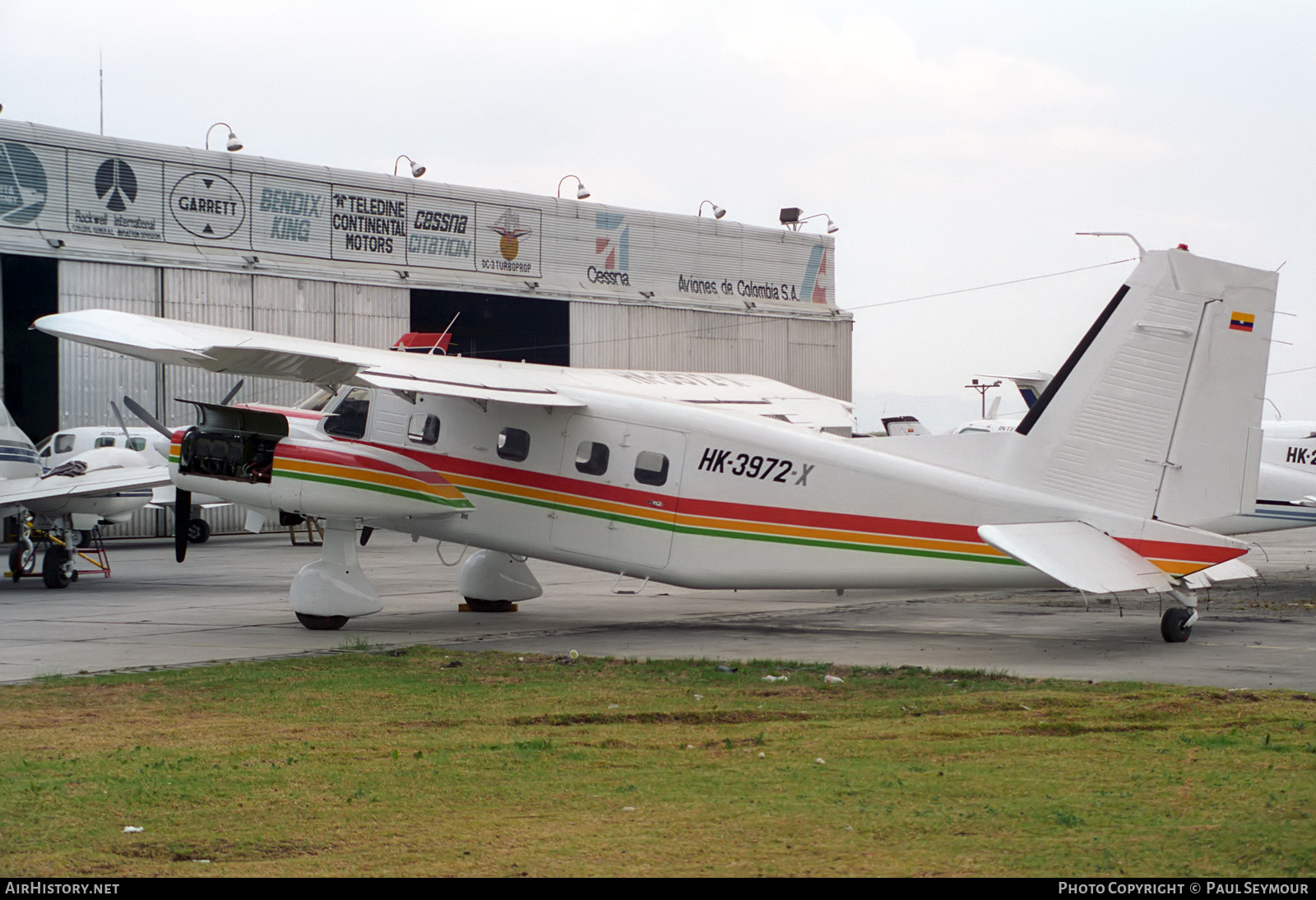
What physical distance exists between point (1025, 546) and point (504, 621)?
24.9ft

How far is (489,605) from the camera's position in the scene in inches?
710

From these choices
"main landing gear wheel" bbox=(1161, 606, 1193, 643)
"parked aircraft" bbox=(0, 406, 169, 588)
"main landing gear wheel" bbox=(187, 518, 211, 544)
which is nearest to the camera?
"main landing gear wheel" bbox=(1161, 606, 1193, 643)

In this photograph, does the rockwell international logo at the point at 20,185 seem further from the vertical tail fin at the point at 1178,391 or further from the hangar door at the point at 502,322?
the vertical tail fin at the point at 1178,391

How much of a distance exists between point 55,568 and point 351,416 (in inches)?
359

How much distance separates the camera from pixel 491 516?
15.9m

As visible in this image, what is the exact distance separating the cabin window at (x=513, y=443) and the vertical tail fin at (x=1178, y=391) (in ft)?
21.5

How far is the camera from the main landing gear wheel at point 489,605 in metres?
18.0

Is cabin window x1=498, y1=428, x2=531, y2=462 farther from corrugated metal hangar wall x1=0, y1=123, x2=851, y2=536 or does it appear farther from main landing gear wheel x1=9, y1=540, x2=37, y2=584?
corrugated metal hangar wall x1=0, y1=123, x2=851, y2=536

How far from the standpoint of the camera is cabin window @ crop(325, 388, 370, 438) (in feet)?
52.2

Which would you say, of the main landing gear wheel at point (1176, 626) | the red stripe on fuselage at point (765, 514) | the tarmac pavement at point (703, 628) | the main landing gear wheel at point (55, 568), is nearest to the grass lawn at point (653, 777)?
the tarmac pavement at point (703, 628)

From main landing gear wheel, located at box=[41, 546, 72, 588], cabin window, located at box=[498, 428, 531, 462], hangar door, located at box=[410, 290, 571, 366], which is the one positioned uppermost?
hangar door, located at box=[410, 290, 571, 366]

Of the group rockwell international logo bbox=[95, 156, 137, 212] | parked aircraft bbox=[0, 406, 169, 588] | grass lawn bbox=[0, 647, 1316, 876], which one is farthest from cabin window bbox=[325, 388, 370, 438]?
rockwell international logo bbox=[95, 156, 137, 212]

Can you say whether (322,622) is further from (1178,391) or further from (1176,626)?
(1178,391)

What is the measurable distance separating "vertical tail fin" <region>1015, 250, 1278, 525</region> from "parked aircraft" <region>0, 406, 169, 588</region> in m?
16.1
